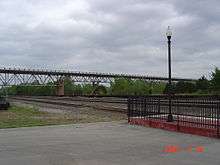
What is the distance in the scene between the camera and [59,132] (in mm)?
18219

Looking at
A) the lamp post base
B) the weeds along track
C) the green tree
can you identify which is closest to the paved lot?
the lamp post base

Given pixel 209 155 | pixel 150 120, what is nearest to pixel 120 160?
pixel 209 155

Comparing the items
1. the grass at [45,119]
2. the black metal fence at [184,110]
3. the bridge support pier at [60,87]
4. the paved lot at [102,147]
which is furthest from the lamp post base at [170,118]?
the bridge support pier at [60,87]

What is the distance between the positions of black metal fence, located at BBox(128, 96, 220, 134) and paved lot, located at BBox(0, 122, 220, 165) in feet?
3.12

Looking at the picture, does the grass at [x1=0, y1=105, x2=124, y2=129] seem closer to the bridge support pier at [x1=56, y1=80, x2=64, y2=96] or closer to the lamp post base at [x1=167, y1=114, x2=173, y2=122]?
the lamp post base at [x1=167, y1=114, x2=173, y2=122]

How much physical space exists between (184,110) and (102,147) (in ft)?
21.4

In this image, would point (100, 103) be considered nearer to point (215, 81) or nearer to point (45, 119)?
point (45, 119)

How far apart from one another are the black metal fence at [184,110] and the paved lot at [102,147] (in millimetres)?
952

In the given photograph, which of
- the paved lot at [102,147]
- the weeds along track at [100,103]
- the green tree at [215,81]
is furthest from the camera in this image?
the green tree at [215,81]

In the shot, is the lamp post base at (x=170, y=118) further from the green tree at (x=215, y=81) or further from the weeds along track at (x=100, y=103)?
the green tree at (x=215, y=81)

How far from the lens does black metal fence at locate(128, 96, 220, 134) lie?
53.5 ft

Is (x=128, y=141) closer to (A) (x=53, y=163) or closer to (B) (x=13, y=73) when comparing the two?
(A) (x=53, y=163)

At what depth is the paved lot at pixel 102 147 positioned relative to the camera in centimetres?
1104

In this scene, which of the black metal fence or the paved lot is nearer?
the paved lot
